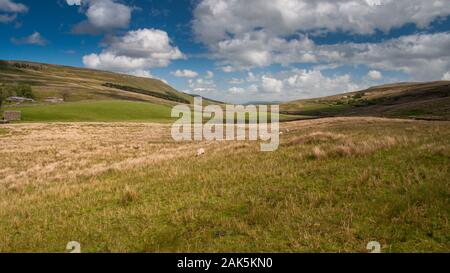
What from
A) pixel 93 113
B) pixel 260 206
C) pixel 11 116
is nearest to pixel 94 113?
pixel 93 113

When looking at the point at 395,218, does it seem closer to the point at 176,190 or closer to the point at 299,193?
the point at 299,193

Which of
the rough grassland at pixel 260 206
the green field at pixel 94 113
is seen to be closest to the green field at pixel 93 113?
the green field at pixel 94 113

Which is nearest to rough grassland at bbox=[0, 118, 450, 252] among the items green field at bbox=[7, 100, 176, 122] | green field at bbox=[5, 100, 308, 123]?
green field at bbox=[5, 100, 308, 123]

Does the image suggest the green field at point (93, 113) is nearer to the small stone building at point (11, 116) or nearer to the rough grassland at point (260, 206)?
the small stone building at point (11, 116)

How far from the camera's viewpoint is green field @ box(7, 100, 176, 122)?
10606cm

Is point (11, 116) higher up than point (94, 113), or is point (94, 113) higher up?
point (94, 113)

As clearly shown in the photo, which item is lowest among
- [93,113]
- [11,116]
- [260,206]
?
[260,206]

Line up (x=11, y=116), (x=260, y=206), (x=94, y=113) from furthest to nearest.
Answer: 1. (x=94, y=113)
2. (x=11, y=116)
3. (x=260, y=206)

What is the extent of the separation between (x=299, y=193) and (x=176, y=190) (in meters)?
5.20

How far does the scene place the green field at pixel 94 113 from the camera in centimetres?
10606

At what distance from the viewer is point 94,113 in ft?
393

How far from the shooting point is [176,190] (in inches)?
530

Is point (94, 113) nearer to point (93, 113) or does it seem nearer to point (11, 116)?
point (93, 113)
